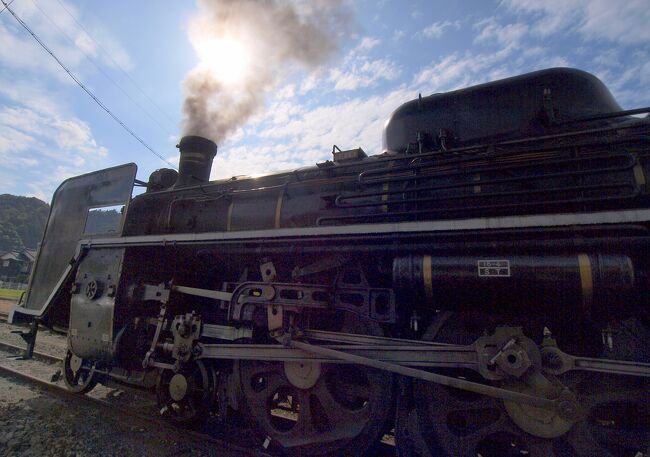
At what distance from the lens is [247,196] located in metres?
4.11

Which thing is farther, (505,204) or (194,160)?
(194,160)

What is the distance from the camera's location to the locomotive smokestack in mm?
5570

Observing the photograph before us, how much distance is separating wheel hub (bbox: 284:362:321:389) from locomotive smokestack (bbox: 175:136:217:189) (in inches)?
138

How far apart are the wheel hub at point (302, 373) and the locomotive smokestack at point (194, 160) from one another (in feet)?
11.5

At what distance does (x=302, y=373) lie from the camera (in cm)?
315

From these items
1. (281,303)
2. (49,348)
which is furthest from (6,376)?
(281,303)

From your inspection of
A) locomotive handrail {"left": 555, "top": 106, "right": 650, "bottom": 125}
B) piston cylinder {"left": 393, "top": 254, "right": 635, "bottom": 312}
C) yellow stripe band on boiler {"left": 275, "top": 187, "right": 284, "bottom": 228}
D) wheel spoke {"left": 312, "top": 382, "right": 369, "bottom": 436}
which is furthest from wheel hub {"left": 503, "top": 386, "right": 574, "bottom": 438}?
yellow stripe band on boiler {"left": 275, "top": 187, "right": 284, "bottom": 228}

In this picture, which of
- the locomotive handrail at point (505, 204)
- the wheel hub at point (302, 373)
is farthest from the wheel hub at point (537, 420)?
the wheel hub at point (302, 373)

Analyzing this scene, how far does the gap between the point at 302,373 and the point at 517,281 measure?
198 centimetres

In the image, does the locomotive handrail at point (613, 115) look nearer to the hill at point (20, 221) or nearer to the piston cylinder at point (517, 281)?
the piston cylinder at point (517, 281)

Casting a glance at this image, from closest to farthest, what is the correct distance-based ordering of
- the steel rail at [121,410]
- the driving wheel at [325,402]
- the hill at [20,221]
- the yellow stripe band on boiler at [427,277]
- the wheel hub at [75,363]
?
the yellow stripe band on boiler at [427,277] < the driving wheel at [325,402] < the steel rail at [121,410] < the wheel hub at [75,363] < the hill at [20,221]

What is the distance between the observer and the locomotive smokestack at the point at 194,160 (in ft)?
18.3

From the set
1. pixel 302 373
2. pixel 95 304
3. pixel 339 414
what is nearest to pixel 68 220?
pixel 95 304

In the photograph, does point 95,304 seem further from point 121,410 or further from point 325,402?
point 325,402
